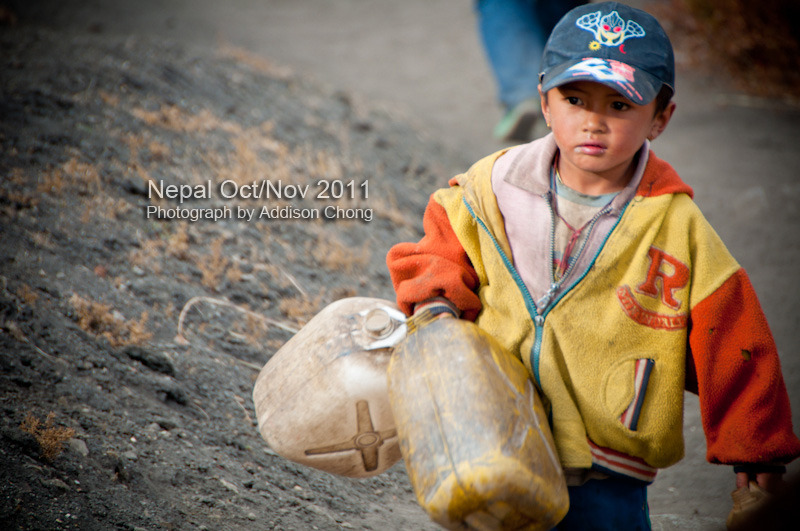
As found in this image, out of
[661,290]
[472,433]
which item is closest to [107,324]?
[472,433]

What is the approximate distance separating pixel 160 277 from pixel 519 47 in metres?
3.21

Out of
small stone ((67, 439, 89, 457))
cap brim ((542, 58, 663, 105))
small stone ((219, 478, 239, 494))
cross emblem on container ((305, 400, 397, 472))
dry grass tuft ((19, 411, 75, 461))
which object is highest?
cap brim ((542, 58, 663, 105))

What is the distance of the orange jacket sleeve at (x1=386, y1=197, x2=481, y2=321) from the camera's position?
1.81m

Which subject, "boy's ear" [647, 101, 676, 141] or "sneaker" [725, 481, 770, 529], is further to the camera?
"boy's ear" [647, 101, 676, 141]

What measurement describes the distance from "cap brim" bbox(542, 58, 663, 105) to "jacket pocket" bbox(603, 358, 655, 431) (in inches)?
24.6

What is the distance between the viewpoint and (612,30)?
1691 millimetres

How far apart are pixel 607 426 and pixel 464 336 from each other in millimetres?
434

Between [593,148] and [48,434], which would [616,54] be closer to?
[593,148]

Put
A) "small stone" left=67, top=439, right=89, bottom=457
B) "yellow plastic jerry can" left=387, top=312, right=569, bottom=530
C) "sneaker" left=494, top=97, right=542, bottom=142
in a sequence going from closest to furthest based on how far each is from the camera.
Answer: "yellow plastic jerry can" left=387, top=312, right=569, bottom=530, "small stone" left=67, top=439, right=89, bottom=457, "sneaker" left=494, top=97, right=542, bottom=142

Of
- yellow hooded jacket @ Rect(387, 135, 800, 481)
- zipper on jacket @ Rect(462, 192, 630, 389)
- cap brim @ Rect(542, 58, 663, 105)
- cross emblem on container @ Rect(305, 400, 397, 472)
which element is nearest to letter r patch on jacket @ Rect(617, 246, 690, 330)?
yellow hooded jacket @ Rect(387, 135, 800, 481)

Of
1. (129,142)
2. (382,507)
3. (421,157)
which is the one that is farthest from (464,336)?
(421,157)

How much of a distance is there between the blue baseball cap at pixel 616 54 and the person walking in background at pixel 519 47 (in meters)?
3.15

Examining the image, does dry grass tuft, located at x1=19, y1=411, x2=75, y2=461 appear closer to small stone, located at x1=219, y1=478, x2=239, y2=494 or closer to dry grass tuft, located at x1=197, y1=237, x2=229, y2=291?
small stone, located at x1=219, y1=478, x2=239, y2=494

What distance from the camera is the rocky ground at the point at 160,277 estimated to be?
208cm
